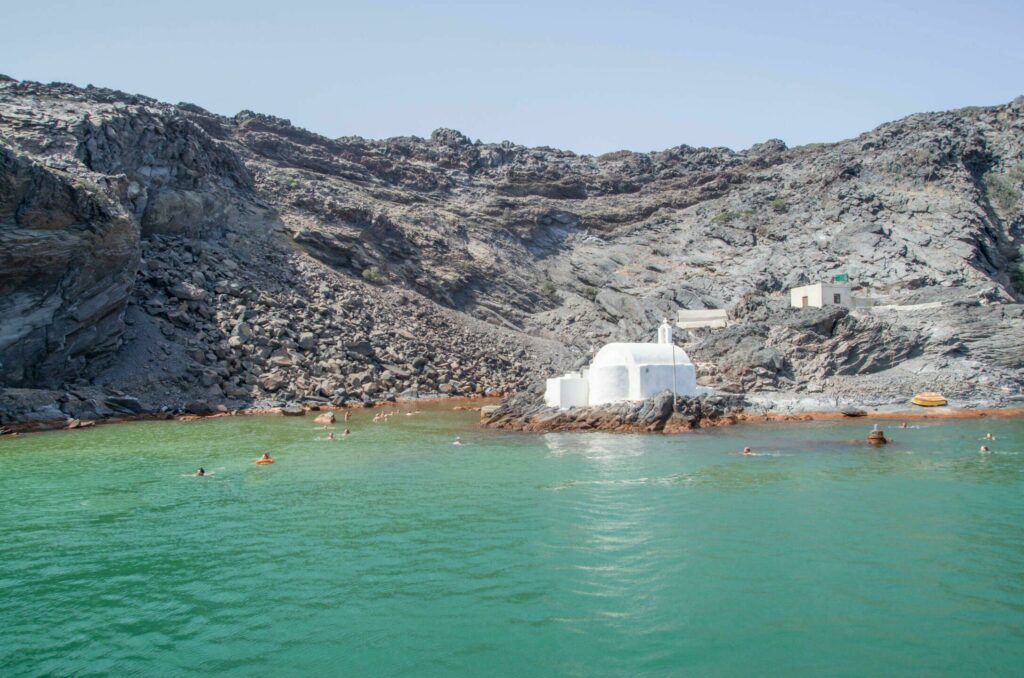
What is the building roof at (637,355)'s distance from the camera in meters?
34.0

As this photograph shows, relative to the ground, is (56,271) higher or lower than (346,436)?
higher

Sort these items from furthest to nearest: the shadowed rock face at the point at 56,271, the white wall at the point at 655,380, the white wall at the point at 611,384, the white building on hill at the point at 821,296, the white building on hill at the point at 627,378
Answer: the white building on hill at the point at 821,296 < the white wall at the point at 611,384 < the white building on hill at the point at 627,378 < the white wall at the point at 655,380 < the shadowed rock face at the point at 56,271

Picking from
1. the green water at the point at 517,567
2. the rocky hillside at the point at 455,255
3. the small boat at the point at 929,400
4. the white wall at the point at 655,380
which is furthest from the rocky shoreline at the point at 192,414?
the small boat at the point at 929,400

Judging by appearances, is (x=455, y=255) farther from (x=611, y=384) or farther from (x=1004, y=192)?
(x=1004, y=192)

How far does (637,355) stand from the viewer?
34062 millimetres

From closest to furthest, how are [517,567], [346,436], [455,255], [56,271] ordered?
A: [517,567]
[346,436]
[56,271]
[455,255]

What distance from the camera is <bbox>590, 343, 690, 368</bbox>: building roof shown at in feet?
112

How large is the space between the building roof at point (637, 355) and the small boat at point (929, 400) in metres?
12.4

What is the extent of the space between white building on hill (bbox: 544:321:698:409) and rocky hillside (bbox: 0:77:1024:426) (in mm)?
6751

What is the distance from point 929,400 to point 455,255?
41.8m

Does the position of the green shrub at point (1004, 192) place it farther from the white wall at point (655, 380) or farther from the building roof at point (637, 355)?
the white wall at point (655, 380)

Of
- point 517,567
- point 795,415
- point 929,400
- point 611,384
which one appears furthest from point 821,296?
point 517,567

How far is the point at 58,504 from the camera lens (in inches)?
697

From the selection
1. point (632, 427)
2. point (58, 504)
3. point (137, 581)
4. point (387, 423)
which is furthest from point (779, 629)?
point (387, 423)
